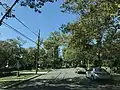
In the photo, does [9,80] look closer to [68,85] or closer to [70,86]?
[68,85]

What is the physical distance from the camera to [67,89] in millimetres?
21172

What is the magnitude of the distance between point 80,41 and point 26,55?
2426 inches

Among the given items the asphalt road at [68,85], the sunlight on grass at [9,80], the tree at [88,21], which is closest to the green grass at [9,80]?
the sunlight on grass at [9,80]

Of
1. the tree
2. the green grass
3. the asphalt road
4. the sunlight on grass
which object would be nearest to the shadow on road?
the asphalt road

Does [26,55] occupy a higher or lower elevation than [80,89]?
higher

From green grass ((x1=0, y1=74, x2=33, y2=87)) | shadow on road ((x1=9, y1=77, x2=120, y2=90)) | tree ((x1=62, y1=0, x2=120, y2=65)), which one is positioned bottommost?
shadow on road ((x1=9, y1=77, x2=120, y2=90))

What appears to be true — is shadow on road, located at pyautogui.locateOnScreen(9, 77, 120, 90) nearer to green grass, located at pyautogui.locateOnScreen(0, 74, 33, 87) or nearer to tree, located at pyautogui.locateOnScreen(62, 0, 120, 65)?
green grass, located at pyautogui.locateOnScreen(0, 74, 33, 87)

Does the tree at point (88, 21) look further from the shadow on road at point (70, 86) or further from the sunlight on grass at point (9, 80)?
the sunlight on grass at point (9, 80)

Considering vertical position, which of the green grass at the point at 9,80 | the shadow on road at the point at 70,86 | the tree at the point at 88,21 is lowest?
the shadow on road at the point at 70,86

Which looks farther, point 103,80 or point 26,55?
point 26,55

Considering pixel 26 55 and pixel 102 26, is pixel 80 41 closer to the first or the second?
pixel 102 26

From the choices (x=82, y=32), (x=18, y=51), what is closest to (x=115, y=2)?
(x=82, y=32)

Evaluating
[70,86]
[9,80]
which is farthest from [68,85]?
[9,80]

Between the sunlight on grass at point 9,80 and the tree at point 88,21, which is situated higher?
the tree at point 88,21
